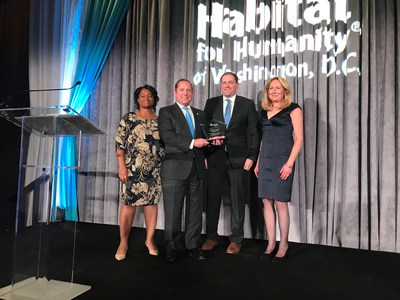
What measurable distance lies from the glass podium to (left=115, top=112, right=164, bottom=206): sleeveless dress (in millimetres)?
618

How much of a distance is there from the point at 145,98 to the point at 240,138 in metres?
0.82

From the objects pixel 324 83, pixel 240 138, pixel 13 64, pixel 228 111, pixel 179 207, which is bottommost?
pixel 179 207

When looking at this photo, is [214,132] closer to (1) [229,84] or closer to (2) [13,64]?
(1) [229,84]

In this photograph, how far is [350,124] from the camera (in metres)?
3.03

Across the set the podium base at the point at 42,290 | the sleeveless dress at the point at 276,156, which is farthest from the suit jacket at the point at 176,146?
the podium base at the point at 42,290

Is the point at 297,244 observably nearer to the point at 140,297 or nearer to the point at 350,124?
the point at 350,124

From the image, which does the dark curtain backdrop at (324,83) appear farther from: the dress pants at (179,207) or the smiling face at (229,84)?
the dress pants at (179,207)

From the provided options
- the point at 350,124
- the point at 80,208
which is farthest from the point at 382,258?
the point at 80,208

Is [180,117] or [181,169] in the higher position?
[180,117]

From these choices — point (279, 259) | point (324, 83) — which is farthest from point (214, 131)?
point (324, 83)

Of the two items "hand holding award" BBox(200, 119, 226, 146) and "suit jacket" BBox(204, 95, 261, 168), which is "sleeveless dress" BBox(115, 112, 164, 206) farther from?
"suit jacket" BBox(204, 95, 261, 168)

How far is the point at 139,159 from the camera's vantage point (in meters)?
2.52

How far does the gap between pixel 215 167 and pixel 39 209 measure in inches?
55.0

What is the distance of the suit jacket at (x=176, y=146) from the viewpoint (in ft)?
8.08
